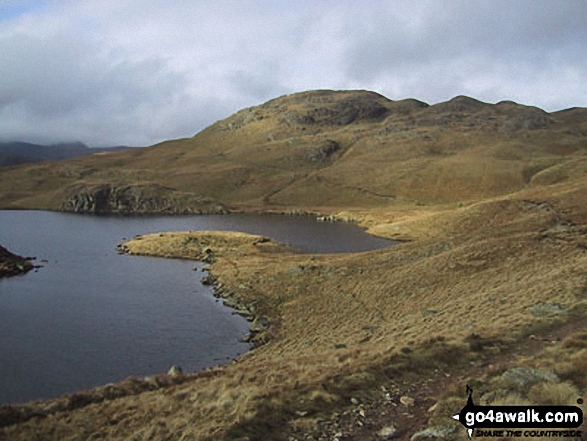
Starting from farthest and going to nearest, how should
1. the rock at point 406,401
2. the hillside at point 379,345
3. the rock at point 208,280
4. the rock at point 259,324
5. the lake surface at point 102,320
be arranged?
the rock at point 208,280 < the rock at point 259,324 < the lake surface at point 102,320 < the rock at point 406,401 < the hillside at point 379,345

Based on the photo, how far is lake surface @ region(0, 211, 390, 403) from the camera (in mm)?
34281

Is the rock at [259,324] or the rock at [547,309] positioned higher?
the rock at [547,309]

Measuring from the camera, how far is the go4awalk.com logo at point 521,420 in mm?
11797

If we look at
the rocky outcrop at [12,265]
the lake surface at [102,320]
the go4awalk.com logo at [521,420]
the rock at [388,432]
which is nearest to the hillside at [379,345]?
the rock at [388,432]

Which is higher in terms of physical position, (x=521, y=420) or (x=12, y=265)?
(x=521, y=420)

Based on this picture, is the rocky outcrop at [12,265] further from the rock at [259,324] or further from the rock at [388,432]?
the rock at [388,432]

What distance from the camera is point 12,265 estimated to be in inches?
2744

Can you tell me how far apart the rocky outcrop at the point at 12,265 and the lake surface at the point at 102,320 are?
77.7 inches

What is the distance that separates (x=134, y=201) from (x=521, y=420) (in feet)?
581

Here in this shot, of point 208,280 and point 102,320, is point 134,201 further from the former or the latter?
point 102,320

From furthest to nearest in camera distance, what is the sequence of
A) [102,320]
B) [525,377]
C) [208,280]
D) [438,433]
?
[208,280] < [102,320] < [525,377] < [438,433]

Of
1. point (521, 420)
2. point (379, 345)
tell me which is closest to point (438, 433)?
point (521, 420)

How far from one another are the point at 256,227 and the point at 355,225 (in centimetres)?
2627

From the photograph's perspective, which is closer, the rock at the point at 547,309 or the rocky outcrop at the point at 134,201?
the rock at the point at 547,309
